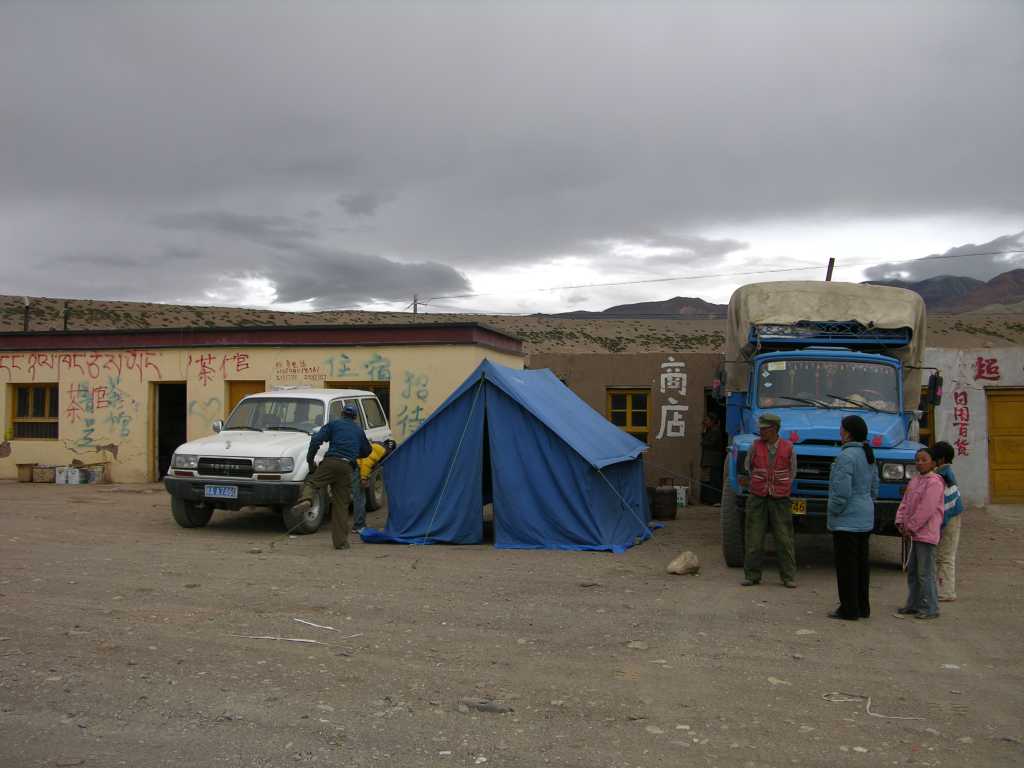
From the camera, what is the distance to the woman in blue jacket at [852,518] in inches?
280

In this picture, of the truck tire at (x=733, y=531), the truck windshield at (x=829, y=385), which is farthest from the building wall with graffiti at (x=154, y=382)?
the truck tire at (x=733, y=531)

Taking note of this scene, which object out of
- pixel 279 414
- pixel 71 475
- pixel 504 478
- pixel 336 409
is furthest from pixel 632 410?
pixel 71 475

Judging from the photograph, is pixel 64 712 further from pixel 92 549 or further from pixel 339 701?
pixel 92 549

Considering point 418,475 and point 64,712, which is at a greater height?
point 418,475

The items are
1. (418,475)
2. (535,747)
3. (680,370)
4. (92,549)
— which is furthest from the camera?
(680,370)

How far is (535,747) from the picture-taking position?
431 centimetres

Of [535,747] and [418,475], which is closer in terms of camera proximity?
[535,747]

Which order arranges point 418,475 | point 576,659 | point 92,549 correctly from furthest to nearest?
point 418,475 < point 92,549 < point 576,659

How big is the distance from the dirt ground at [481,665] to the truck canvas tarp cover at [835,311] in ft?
8.80

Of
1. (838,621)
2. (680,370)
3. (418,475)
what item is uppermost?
(680,370)

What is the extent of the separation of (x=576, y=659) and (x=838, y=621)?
2.51m

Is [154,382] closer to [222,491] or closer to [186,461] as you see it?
[186,461]

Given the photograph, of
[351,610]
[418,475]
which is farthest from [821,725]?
[418,475]

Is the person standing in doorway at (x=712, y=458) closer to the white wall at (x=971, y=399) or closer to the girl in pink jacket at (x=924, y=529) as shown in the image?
the white wall at (x=971, y=399)
